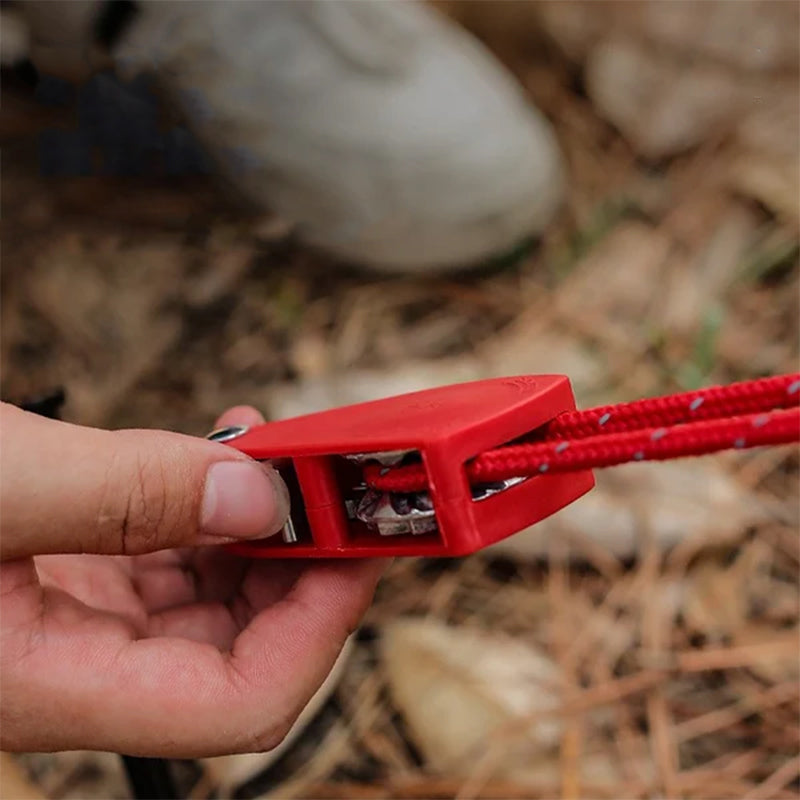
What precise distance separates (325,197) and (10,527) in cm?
83

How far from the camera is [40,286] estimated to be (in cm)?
139

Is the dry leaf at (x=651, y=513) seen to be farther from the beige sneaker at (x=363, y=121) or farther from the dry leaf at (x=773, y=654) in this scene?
the beige sneaker at (x=363, y=121)

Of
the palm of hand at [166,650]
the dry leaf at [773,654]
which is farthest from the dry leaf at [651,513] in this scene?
the palm of hand at [166,650]

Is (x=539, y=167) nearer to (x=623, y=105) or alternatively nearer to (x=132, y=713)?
(x=623, y=105)

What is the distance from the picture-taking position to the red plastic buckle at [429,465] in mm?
573

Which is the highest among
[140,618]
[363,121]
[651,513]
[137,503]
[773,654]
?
[363,121]

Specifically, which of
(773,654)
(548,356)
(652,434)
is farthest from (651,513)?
(652,434)

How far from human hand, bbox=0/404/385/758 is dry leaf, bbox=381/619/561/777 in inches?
11.5

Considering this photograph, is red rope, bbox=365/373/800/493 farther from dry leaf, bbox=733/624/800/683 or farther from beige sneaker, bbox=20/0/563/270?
beige sneaker, bbox=20/0/563/270

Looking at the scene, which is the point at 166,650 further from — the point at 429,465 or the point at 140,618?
the point at 429,465

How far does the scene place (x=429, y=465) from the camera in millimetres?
567

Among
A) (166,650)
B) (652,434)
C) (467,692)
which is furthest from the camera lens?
(467,692)

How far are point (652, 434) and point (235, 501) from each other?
0.86ft

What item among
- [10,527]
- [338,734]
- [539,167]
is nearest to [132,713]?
[10,527]
